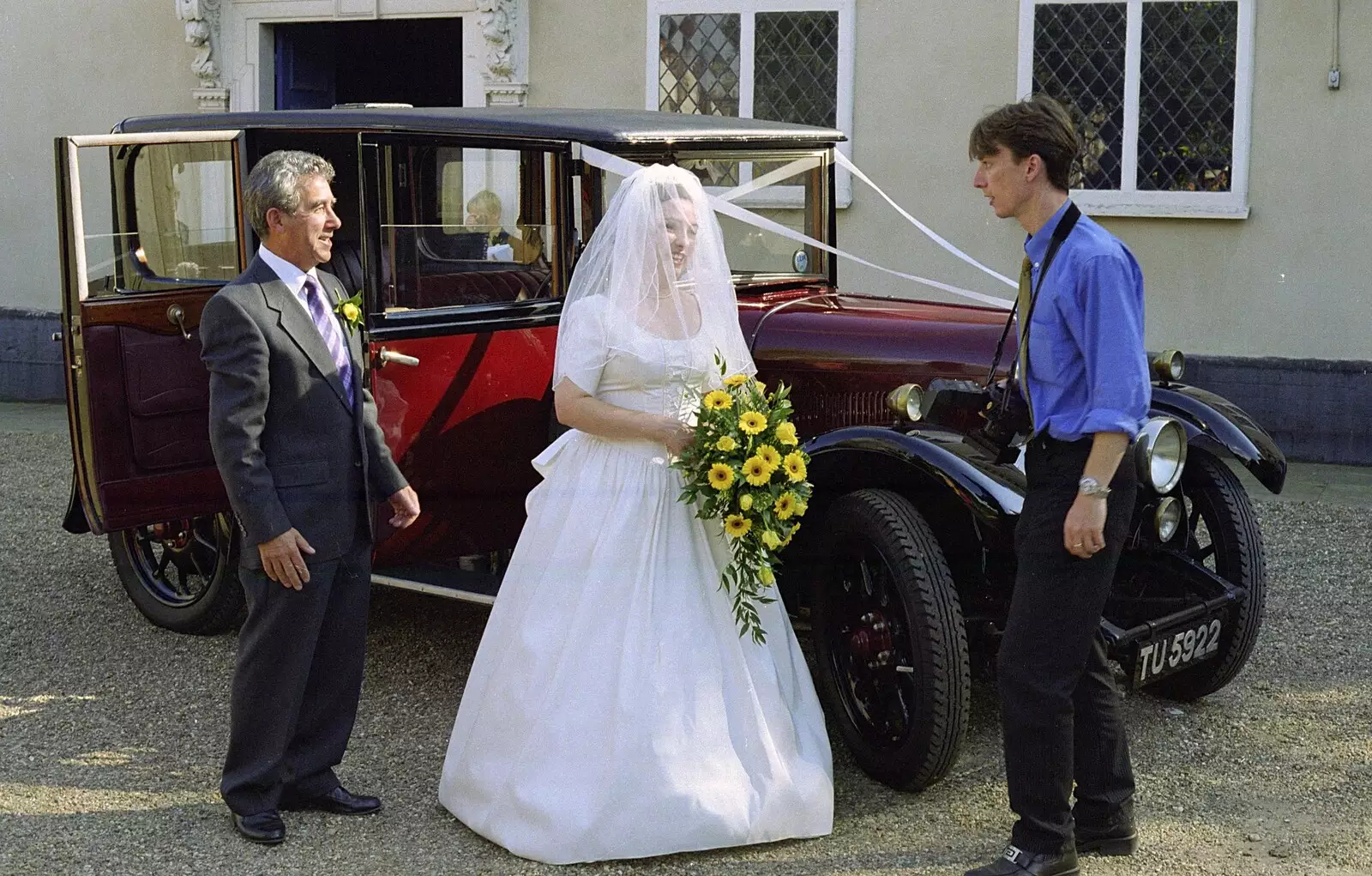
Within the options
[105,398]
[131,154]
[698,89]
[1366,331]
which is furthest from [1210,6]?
[105,398]

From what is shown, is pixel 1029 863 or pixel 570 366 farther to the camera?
pixel 570 366

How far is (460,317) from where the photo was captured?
499 cm

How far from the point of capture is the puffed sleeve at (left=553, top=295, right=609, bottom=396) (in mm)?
3879

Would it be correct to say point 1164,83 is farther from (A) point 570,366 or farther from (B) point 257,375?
(B) point 257,375

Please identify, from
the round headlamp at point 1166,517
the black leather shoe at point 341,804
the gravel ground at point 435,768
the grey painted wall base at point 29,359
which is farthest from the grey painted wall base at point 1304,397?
the grey painted wall base at point 29,359

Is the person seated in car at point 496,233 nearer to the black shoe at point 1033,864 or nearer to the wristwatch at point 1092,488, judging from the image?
the wristwatch at point 1092,488

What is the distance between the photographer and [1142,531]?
4.52 m

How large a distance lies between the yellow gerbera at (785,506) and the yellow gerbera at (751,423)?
0.18 metres

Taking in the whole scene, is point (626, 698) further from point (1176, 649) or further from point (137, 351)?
point (137, 351)

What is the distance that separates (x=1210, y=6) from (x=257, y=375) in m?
7.18

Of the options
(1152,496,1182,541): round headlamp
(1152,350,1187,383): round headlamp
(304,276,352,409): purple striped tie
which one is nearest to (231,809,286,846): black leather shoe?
(304,276,352,409): purple striped tie

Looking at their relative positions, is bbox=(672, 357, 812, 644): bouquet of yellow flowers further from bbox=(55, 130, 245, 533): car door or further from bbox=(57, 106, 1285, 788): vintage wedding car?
bbox=(55, 130, 245, 533): car door

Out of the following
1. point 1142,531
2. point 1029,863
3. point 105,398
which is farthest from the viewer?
point 105,398

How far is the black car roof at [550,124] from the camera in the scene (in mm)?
4855
